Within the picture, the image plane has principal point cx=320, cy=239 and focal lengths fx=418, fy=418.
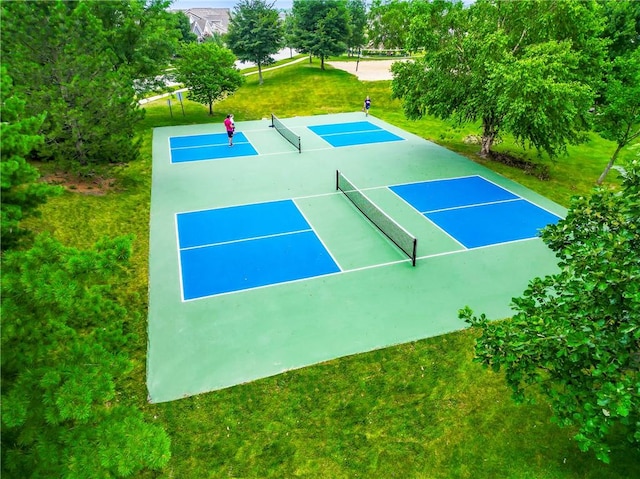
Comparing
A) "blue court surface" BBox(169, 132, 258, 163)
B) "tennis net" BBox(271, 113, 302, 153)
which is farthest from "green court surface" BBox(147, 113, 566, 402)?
"tennis net" BBox(271, 113, 302, 153)

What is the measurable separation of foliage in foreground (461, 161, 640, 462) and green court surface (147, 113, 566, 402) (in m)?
4.30

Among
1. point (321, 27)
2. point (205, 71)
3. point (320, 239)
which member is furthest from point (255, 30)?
point (320, 239)

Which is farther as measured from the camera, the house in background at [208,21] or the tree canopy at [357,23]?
the house in background at [208,21]

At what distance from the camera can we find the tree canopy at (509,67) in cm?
1670

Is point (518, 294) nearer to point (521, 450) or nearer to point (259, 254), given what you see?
point (521, 450)

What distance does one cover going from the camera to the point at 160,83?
27.8m

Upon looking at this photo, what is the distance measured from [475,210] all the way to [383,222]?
4595 millimetres

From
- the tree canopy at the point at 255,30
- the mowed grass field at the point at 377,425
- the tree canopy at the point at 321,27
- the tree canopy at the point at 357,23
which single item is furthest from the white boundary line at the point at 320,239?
the tree canopy at the point at 357,23

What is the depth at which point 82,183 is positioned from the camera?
17391mm

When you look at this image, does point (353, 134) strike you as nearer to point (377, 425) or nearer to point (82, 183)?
point (82, 183)

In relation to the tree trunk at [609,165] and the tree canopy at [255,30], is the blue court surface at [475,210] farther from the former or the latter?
the tree canopy at [255,30]

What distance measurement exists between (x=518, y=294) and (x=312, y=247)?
6275mm

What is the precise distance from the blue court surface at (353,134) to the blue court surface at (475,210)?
24.7 feet

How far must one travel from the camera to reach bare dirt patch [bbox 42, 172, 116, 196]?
16.7 m
